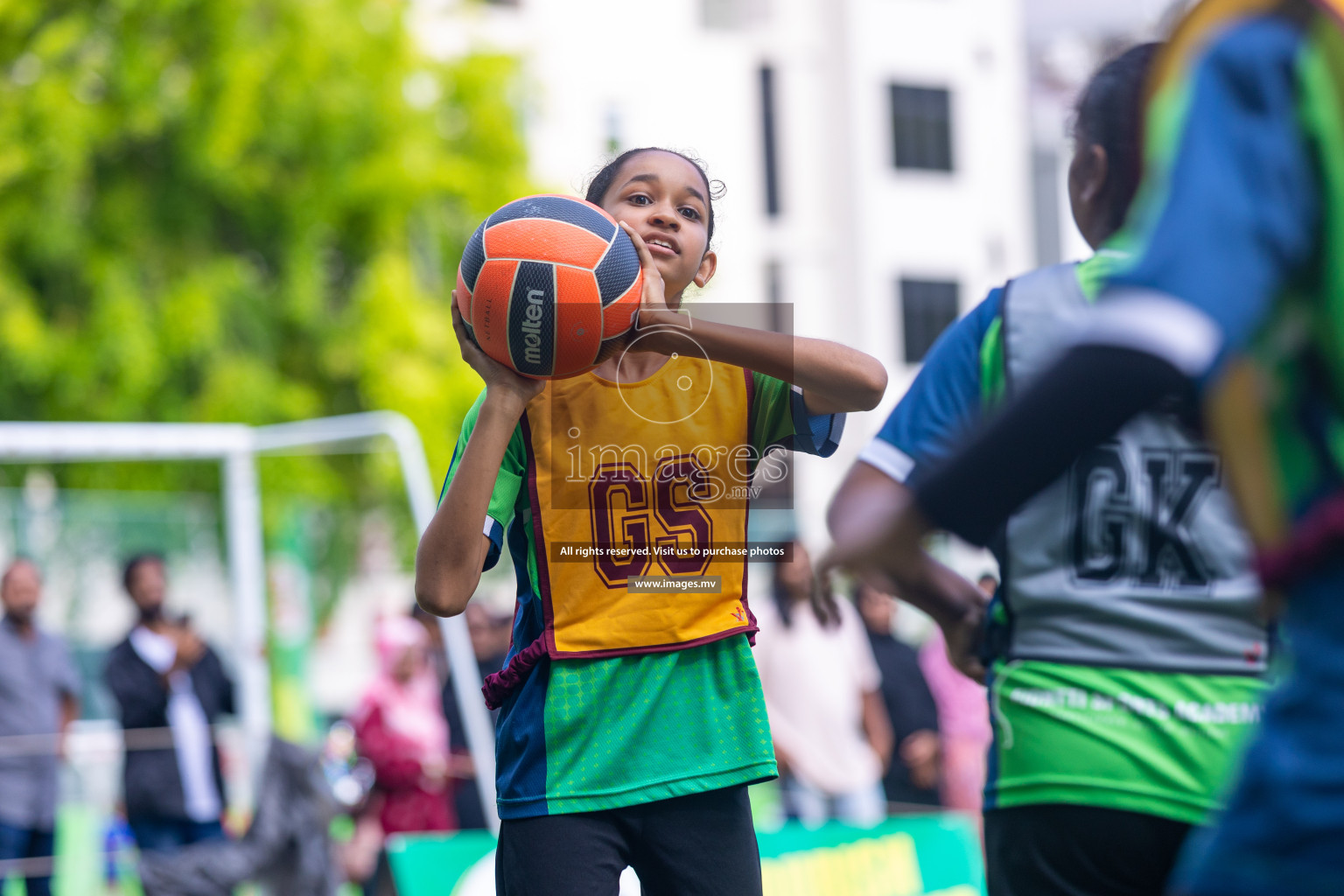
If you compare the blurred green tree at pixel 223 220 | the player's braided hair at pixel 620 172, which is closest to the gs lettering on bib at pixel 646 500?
the player's braided hair at pixel 620 172

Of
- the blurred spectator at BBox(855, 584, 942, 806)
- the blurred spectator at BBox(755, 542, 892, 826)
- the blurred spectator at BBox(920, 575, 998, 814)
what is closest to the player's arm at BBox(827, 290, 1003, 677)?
the blurred spectator at BBox(755, 542, 892, 826)

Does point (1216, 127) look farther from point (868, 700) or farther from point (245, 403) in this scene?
point (245, 403)

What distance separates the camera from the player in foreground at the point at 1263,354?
1.42 metres

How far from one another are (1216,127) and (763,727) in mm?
1729

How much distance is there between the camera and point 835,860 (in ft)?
23.2

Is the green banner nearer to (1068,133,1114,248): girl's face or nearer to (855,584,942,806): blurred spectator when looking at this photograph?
(855,584,942,806): blurred spectator

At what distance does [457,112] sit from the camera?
17.2m

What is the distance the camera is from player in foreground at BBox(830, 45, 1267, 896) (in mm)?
2340

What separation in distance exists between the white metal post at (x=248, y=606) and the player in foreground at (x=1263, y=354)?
8.00 meters

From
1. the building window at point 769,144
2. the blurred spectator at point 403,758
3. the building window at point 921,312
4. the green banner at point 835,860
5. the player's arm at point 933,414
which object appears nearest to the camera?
the player's arm at point 933,414

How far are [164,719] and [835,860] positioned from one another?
3.85 m

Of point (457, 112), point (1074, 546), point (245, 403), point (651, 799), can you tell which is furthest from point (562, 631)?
point (457, 112)

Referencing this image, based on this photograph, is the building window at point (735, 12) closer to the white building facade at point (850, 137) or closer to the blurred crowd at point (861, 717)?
the white building facade at point (850, 137)

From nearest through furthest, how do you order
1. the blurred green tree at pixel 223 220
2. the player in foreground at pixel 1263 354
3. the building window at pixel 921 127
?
the player in foreground at pixel 1263 354 < the blurred green tree at pixel 223 220 < the building window at pixel 921 127
